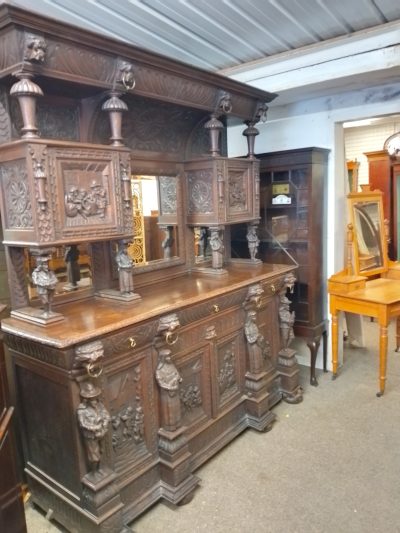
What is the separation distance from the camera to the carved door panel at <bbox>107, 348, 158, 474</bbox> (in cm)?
192

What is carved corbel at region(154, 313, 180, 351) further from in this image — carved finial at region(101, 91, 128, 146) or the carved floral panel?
carved finial at region(101, 91, 128, 146)

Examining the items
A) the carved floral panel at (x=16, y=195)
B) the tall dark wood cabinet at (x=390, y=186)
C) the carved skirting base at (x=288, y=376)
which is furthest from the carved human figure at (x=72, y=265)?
the tall dark wood cabinet at (x=390, y=186)

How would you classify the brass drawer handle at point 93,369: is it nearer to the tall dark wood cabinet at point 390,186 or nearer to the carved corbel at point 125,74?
the carved corbel at point 125,74

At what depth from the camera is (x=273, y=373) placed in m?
3.02

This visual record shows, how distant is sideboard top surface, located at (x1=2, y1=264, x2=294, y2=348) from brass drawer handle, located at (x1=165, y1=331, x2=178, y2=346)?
106mm

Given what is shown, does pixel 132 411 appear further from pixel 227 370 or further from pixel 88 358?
pixel 227 370

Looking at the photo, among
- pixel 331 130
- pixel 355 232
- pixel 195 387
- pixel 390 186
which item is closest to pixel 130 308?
pixel 195 387

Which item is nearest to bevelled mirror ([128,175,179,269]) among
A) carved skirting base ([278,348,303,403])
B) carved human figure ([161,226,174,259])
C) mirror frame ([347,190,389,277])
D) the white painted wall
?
carved human figure ([161,226,174,259])

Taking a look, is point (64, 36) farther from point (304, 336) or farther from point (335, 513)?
point (304, 336)

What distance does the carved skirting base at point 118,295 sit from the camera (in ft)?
7.08

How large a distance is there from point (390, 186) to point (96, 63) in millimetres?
4826

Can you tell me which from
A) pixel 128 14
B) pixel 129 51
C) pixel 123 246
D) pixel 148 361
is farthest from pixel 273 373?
pixel 128 14

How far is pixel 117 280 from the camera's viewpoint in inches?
94.8

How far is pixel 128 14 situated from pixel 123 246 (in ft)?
4.23
